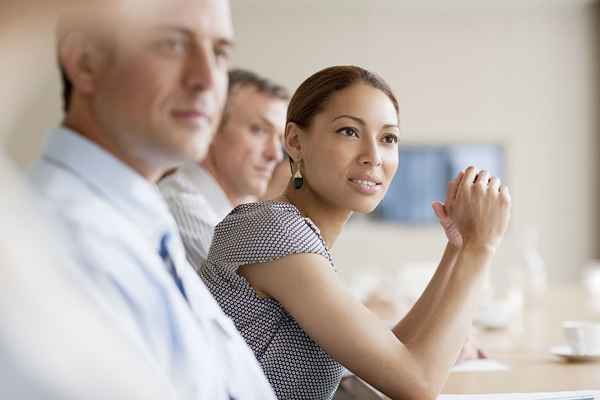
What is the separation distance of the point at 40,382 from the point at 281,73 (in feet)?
21.2

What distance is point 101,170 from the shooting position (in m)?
0.63

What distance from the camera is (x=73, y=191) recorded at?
0.61m

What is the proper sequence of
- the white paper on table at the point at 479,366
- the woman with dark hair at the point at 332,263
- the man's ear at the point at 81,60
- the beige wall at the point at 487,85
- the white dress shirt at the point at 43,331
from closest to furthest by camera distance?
the white dress shirt at the point at 43,331 < the man's ear at the point at 81,60 < the woman with dark hair at the point at 332,263 < the white paper on table at the point at 479,366 < the beige wall at the point at 487,85

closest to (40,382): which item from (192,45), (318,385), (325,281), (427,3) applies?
(192,45)

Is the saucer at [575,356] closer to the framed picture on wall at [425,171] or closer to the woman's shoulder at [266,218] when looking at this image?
the woman's shoulder at [266,218]

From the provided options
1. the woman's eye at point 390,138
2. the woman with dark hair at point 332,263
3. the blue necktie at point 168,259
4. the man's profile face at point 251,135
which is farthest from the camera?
→ the man's profile face at point 251,135

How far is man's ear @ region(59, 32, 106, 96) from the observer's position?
566 mm

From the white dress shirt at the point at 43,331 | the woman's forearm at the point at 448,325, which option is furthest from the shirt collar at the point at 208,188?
the white dress shirt at the point at 43,331

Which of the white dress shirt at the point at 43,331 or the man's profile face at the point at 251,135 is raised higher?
the man's profile face at the point at 251,135

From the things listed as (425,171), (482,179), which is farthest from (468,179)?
(425,171)

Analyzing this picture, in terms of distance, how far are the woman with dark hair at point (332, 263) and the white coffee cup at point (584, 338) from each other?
Result: 533 millimetres

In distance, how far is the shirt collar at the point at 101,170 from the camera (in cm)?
63

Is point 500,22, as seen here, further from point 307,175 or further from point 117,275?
point 117,275

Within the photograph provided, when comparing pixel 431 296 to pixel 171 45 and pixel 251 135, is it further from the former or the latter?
pixel 251 135
